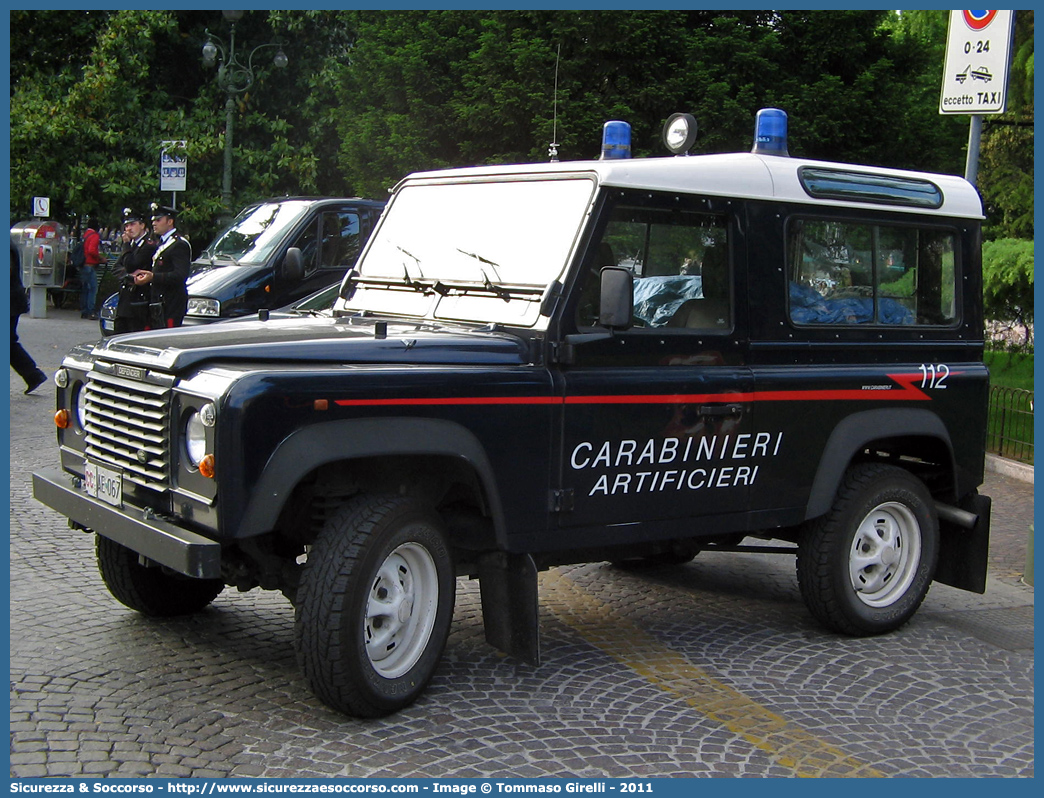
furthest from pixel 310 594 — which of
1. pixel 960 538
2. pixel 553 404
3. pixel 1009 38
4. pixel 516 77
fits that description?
pixel 516 77

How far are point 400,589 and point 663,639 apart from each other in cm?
173

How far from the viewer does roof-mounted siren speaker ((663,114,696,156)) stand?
6199 millimetres

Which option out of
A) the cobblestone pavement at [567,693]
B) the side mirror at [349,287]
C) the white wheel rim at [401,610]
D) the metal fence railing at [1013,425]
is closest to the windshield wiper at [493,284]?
the side mirror at [349,287]

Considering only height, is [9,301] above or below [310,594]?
above

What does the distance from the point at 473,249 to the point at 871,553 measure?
2.56 meters

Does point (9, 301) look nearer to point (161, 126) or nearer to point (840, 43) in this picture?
point (840, 43)

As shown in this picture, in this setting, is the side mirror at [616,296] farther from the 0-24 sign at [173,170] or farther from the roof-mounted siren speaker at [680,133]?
the 0-24 sign at [173,170]

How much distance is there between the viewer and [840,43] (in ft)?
47.3

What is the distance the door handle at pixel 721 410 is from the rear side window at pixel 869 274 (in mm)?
588

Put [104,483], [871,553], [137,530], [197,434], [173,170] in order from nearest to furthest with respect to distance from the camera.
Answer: [197,434]
[137,530]
[104,483]
[871,553]
[173,170]

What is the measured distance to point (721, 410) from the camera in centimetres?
545

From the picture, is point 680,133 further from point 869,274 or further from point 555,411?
point 555,411

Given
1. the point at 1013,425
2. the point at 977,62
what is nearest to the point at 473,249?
the point at 977,62

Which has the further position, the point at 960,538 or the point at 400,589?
the point at 960,538
